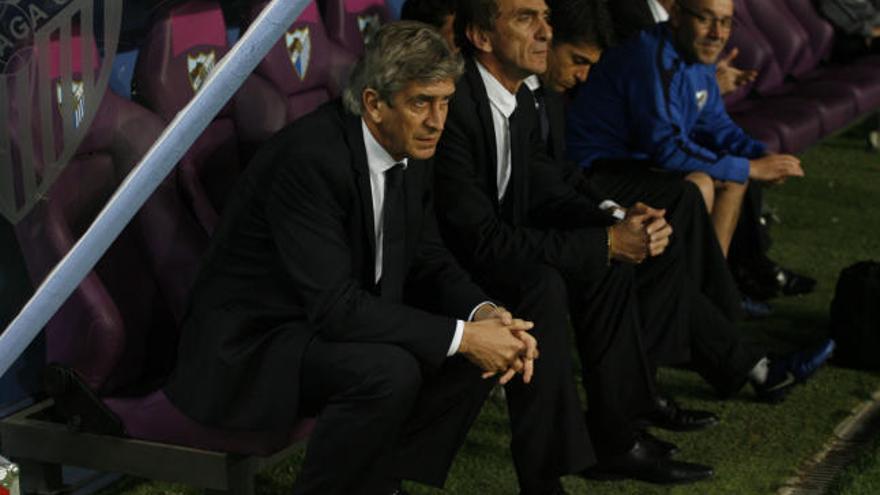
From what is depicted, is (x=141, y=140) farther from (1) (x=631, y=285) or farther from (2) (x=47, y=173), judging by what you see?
(1) (x=631, y=285)

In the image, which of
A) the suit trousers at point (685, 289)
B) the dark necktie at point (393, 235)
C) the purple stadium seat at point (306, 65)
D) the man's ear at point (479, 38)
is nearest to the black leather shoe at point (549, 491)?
the dark necktie at point (393, 235)

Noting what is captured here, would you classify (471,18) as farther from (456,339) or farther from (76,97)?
(76,97)

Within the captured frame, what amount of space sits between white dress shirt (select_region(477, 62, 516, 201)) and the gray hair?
1.94ft

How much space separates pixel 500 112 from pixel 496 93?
0.16 ft

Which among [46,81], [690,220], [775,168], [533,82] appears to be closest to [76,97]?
[46,81]

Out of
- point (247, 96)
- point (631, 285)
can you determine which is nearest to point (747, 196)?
point (631, 285)

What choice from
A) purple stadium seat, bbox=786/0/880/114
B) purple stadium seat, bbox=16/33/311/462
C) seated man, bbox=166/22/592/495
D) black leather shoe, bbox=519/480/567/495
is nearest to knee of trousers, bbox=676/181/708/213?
black leather shoe, bbox=519/480/567/495

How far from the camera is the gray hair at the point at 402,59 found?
145 inches

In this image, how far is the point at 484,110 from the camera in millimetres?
4277

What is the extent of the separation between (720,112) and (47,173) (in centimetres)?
271

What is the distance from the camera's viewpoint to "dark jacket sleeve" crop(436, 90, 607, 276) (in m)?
4.25

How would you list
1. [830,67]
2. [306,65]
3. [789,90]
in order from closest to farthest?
1. [306,65]
2. [789,90]
3. [830,67]

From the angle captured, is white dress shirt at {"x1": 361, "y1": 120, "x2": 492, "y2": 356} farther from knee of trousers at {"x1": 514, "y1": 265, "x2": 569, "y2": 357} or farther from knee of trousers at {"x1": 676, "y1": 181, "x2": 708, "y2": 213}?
knee of trousers at {"x1": 676, "y1": 181, "x2": 708, "y2": 213}

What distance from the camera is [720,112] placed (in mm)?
5676
